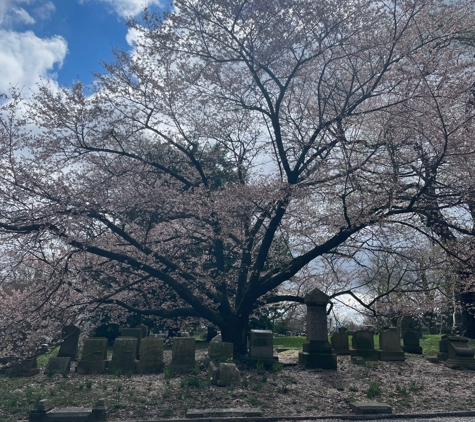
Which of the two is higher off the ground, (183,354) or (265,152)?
(265,152)

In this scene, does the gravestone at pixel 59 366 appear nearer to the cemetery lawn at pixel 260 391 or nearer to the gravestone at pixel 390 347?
the cemetery lawn at pixel 260 391

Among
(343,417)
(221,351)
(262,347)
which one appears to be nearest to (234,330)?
(262,347)

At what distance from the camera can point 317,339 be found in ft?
37.3

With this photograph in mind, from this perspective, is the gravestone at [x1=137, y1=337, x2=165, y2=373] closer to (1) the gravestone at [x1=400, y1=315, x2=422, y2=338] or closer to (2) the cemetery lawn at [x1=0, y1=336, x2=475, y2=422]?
(2) the cemetery lawn at [x1=0, y1=336, x2=475, y2=422]

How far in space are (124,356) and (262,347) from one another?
349 cm

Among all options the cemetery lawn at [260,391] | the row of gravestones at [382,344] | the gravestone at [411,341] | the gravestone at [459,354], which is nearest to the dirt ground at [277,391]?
the cemetery lawn at [260,391]

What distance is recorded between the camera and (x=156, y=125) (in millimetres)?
11750

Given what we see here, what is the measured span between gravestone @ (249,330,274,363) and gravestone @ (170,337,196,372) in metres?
1.49

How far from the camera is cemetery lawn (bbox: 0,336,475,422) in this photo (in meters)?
7.62

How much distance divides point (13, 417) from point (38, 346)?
3.79m

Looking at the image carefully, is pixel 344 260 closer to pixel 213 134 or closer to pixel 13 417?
pixel 213 134

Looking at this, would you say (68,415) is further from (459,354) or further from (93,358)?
(459,354)

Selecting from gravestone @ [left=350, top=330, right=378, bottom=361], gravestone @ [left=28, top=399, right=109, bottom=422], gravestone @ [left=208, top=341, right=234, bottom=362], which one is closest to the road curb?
gravestone @ [left=28, top=399, right=109, bottom=422]

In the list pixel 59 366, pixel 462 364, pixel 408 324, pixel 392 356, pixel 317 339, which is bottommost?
pixel 59 366
